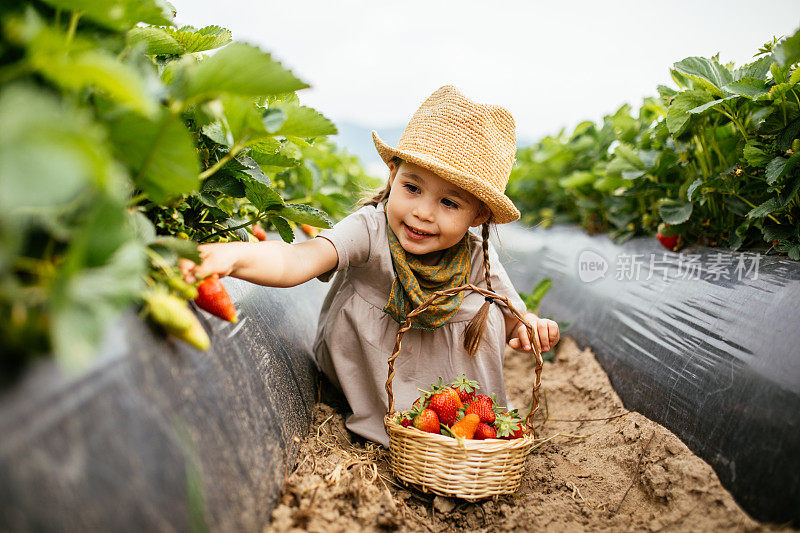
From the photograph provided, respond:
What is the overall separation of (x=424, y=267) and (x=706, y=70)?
1080 mm

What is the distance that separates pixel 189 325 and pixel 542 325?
1.03 metres

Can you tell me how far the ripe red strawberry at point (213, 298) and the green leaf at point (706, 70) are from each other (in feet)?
4.93

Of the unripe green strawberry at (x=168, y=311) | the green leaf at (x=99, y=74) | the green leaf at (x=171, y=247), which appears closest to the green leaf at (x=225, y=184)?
the green leaf at (x=171, y=247)

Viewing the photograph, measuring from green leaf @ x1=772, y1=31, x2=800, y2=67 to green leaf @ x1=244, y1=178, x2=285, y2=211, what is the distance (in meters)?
1.30

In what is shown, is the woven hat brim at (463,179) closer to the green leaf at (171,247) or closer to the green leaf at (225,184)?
the green leaf at (225,184)

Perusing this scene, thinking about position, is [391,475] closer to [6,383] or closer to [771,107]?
[6,383]

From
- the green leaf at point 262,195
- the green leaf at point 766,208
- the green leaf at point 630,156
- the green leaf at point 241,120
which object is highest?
the green leaf at point 766,208

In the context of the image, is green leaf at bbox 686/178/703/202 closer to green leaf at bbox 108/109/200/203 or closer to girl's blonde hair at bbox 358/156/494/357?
girl's blonde hair at bbox 358/156/494/357

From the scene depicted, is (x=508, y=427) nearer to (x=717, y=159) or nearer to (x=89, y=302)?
(x=89, y=302)

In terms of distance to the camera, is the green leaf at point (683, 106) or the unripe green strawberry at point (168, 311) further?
the green leaf at point (683, 106)

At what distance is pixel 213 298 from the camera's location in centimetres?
95

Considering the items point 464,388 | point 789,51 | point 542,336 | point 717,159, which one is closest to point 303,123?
point 464,388

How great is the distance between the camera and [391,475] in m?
1.32

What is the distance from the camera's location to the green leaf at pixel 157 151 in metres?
0.73
